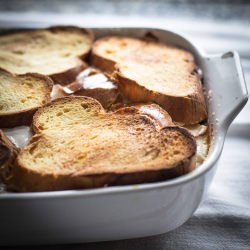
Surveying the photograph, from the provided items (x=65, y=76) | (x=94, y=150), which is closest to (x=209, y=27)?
(x=65, y=76)

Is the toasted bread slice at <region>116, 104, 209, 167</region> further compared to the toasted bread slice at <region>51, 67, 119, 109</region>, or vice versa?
the toasted bread slice at <region>51, 67, 119, 109</region>

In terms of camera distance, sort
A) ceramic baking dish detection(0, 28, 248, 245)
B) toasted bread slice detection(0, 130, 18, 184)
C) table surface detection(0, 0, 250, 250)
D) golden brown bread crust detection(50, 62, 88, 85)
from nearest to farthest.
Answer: ceramic baking dish detection(0, 28, 248, 245) < toasted bread slice detection(0, 130, 18, 184) < table surface detection(0, 0, 250, 250) < golden brown bread crust detection(50, 62, 88, 85)

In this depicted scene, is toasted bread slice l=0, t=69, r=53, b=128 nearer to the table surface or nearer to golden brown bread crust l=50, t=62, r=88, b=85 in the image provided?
Result: golden brown bread crust l=50, t=62, r=88, b=85

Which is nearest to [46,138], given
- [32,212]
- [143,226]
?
[32,212]

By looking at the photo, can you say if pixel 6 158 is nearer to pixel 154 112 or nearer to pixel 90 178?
pixel 90 178

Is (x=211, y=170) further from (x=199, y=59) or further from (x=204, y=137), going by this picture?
(x=199, y=59)

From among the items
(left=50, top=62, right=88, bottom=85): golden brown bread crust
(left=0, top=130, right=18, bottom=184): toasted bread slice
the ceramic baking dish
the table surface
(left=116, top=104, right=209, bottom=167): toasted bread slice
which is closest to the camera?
the ceramic baking dish

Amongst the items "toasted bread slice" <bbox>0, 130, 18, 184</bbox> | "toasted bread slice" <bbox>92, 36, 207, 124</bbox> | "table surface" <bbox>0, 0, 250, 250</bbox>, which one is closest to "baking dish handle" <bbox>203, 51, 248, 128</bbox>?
"toasted bread slice" <bbox>92, 36, 207, 124</bbox>
